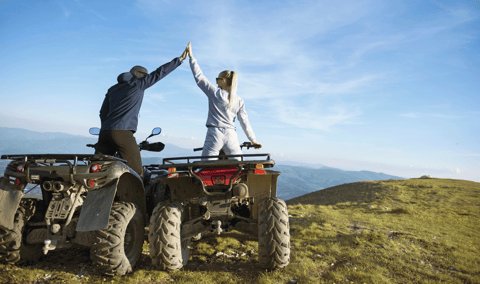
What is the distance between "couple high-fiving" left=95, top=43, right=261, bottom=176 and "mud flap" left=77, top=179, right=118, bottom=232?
1097 millimetres

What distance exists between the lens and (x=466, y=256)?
486cm

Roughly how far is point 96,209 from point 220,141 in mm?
2159

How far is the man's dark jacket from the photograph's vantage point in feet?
14.4

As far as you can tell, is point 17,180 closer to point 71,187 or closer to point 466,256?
point 71,187

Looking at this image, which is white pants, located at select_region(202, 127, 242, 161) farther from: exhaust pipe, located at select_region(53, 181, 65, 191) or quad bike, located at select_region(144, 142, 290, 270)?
exhaust pipe, located at select_region(53, 181, 65, 191)

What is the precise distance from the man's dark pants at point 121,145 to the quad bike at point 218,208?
1.50ft

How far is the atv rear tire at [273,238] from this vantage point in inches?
137

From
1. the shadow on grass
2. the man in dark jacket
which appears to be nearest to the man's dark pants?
the man in dark jacket

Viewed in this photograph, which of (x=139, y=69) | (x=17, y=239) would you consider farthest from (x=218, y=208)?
(x=139, y=69)

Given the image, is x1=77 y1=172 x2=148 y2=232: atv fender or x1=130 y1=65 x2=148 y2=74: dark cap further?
x1=130 y1=65 x2=148 y2=74: dark cap

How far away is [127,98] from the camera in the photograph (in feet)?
14.7

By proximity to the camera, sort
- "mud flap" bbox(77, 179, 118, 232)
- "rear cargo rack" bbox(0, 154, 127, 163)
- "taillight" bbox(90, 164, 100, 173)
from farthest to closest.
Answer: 1. "taillight" bbox(90, 164, 100, 173)
2. "rear cargo rack" bbox(0, 154, 127, 163)
3. "mud flap" bbox(77, 179, 118, 232)

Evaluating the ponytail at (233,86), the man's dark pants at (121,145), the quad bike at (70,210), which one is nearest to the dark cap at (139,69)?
the man's dark pants at (121,145)

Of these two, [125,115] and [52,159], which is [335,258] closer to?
[125,115]
